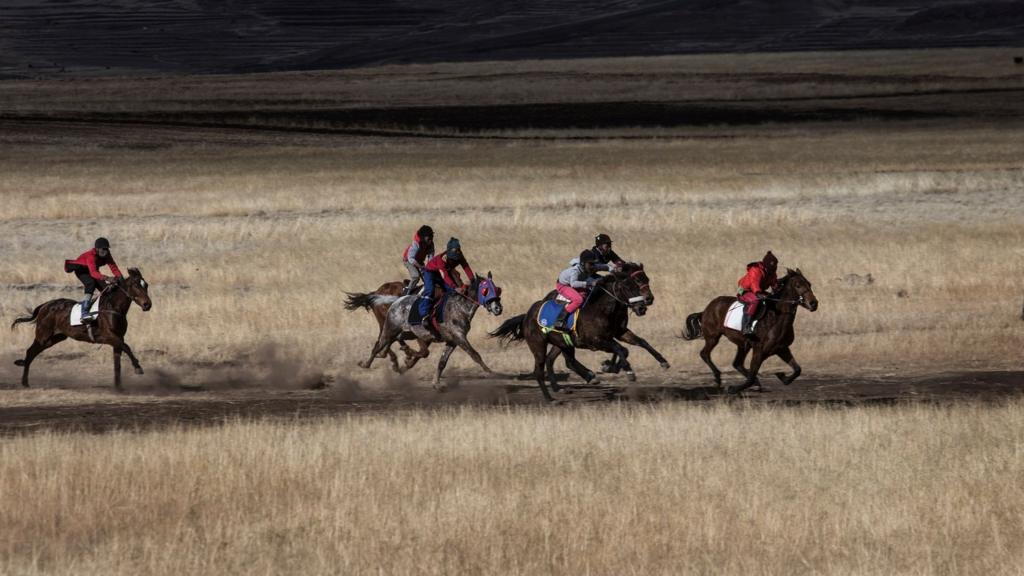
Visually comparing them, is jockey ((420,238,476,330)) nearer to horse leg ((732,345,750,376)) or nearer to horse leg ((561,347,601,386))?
horse leg ((561,347,601,386))

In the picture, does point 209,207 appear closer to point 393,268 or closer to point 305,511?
point 393,268

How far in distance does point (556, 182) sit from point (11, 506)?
110 ft

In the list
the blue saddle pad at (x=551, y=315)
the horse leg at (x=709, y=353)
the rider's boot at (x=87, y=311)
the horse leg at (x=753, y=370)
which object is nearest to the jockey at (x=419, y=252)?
the blue saddle pad at (x=551, y=315)

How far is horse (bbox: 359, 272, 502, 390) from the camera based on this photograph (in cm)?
2088

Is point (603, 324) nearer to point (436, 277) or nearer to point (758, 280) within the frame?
point (758, 280)

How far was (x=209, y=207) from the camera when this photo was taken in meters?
40.5

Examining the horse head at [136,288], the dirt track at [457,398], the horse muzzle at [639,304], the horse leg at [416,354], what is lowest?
the dirt track at [457,398]

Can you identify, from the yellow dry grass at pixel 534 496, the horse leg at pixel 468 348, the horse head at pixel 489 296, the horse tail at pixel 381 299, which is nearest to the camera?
the yellow dry grass at pixel 534 496

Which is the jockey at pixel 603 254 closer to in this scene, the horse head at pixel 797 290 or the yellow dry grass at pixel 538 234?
the horse head at pixel 797 290

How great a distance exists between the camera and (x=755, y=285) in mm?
20266

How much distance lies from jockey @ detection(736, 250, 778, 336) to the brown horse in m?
8.02

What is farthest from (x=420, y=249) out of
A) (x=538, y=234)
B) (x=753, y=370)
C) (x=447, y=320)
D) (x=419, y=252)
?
(x=538, y=234)

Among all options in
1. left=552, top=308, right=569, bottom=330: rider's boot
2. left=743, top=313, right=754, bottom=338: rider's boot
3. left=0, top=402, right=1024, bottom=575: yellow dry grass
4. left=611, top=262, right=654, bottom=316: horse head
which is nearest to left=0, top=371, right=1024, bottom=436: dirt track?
left=743, top=313, right=754, bottom=338: rider's boot

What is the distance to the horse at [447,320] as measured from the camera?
20.9 meters
